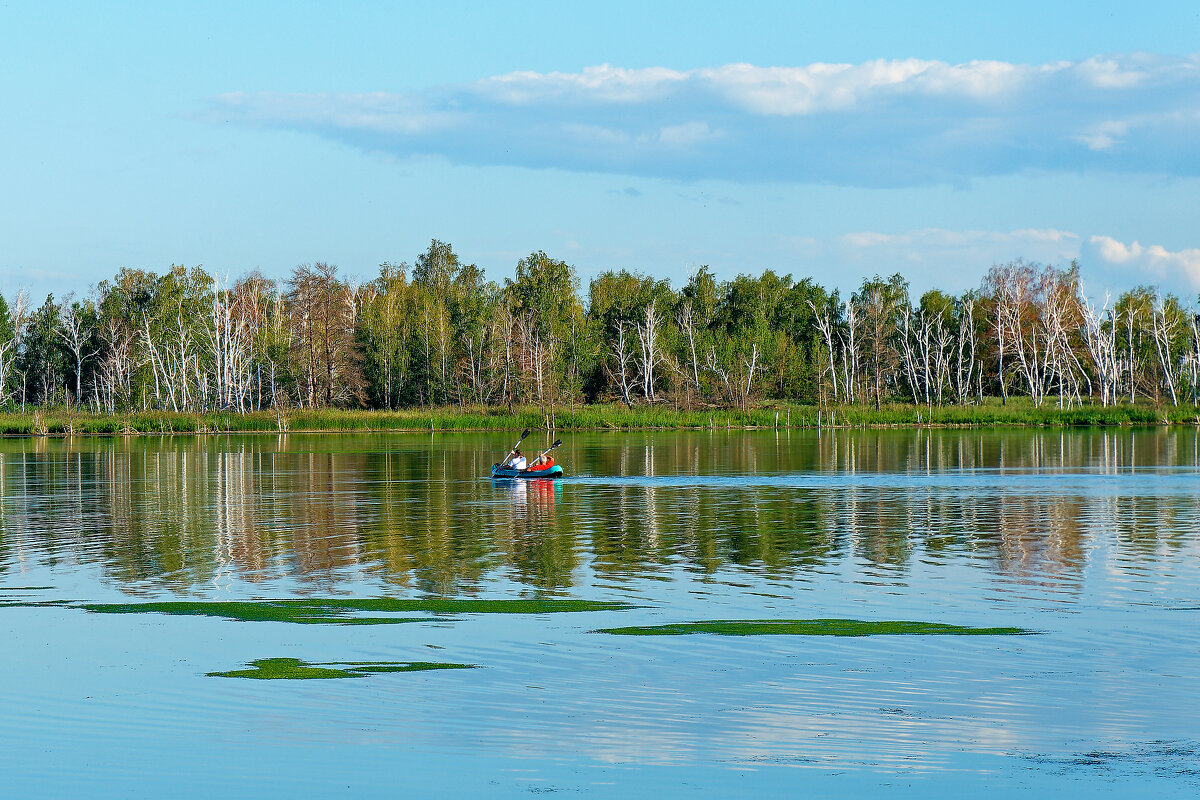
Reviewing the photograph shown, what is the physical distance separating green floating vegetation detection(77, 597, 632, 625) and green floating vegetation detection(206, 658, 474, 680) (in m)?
2.91

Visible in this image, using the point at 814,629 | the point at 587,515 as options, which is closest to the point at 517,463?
the point at 587,515

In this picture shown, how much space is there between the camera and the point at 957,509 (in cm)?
3722

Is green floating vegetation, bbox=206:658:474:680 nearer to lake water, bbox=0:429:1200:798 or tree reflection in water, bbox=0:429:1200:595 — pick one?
lake water, bbox=0:429:1200:798

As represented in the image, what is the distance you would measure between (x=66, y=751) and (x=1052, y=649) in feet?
39.6

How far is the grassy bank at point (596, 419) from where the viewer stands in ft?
334

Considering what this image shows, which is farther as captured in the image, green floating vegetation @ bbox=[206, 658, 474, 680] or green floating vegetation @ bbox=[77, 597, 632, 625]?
green floating vegetation @ bbox=[77, 597, 632, 625]

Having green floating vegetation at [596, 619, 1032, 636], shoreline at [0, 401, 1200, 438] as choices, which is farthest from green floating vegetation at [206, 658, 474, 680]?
shoreline at [0, 401, 1200, 438]

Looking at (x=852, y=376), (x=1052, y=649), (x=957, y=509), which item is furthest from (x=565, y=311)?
(x=1052, y=649)

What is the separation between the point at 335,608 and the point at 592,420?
281 ft

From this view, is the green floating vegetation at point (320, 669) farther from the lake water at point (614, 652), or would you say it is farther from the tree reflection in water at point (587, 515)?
the tree reflection in water at point (587, 515)

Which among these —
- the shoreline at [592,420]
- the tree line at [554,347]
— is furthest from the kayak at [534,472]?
the tree line at [554,347]

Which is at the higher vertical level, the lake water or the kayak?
the kayak

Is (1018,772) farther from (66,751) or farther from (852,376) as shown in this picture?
(852,376)

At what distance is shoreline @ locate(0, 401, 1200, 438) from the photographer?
334 ft
